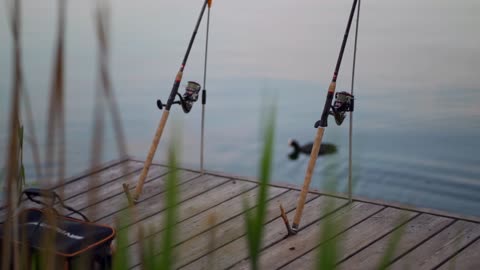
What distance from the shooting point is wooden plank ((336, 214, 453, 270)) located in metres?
2.27

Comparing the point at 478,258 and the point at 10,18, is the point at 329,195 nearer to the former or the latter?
the point at 10,18

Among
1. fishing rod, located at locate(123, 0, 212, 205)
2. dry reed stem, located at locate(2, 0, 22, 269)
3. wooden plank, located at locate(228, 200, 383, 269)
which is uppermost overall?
dry reed stem, located at locate(2, 0, 22, 269)

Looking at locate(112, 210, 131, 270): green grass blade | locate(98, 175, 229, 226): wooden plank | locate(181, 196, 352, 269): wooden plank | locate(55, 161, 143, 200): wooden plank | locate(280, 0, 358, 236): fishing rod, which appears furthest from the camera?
locate(55, 161, 143, 200): wooden plank

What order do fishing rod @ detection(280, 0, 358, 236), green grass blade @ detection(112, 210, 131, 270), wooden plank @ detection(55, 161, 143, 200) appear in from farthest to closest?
wooden plank @ detection(55, 161, 143, 200)
fishing rod @ detection(280, 0, 358, 236)
green grass blade @ detection(112, 210, 131, 270)

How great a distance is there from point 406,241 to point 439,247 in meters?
0.11

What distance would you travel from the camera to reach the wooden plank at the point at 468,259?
2.23 meters

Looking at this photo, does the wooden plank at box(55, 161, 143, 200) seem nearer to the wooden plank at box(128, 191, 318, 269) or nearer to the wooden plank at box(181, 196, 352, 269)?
the wooden plank at box(128, 191, 318, 269)


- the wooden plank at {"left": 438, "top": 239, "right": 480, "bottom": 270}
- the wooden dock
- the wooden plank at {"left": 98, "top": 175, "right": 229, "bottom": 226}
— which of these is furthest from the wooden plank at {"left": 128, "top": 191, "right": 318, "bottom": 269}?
the wooden plank at {"left": 438, "top": 239, "right": 480, "bottom": 270}

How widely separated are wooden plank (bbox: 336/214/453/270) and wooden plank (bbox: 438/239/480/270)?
154mm

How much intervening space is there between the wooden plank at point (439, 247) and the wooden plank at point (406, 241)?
29 mm

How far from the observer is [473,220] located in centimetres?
262

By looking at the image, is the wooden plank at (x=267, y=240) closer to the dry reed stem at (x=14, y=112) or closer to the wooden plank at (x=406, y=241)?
the wooden plank at (x=406, y=241)

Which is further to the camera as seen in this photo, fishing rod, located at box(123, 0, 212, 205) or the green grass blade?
fishing rod, located at box(123, 0, 212, 205)

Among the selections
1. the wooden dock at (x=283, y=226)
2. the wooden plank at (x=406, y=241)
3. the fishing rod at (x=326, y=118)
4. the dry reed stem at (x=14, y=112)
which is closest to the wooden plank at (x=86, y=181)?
the wooden dock at (x=283, y=226)
